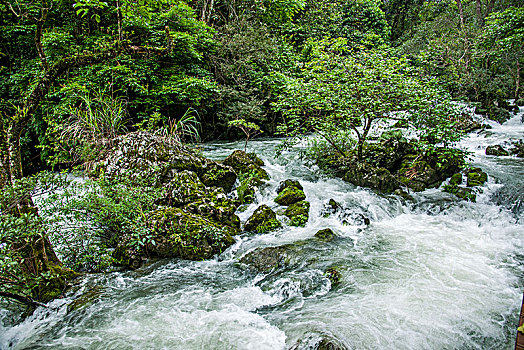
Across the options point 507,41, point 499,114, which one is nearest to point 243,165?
point 499,114

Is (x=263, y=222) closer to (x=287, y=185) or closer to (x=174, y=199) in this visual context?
(x=287, y=185)

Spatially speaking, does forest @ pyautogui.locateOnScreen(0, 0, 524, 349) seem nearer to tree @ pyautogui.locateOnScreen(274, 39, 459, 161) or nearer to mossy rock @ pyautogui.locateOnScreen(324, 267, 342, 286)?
tree @ pyautogui.locateOnScreen(274, 39, 459, 161)

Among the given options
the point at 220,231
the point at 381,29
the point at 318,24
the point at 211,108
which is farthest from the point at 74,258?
the point at 381,29

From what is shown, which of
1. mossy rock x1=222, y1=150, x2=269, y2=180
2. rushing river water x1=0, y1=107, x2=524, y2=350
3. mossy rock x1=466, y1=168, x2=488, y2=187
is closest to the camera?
rushing river water x1=0, y1=107, x2=524, y2=350

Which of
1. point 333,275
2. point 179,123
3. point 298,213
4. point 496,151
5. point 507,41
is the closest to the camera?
point 333,275

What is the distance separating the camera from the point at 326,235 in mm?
5520

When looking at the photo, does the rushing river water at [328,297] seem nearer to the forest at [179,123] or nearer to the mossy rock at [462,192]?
the forest at [179,123]

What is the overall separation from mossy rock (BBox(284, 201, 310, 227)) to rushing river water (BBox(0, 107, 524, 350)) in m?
0.17

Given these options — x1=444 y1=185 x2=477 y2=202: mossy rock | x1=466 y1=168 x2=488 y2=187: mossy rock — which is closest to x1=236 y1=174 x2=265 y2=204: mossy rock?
x1=444 y1=185 x2=477 y2=202: mossy rock

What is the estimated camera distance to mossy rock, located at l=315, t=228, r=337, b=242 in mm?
5469

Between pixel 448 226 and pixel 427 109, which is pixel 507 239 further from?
pixel 427 109

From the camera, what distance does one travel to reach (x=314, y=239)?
5434 mm

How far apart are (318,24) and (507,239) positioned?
1615cm

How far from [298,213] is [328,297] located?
2582 mm
